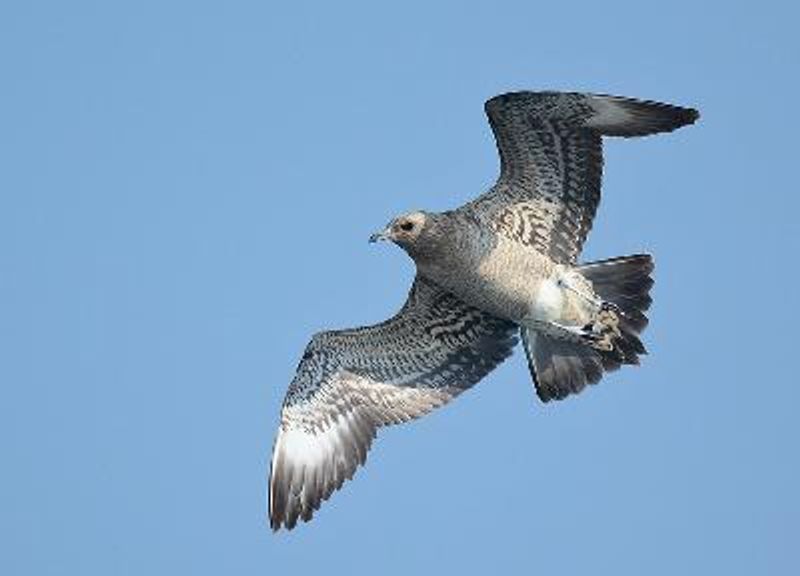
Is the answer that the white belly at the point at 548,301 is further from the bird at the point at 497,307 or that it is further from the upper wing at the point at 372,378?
the upper wing at the point at 372,378

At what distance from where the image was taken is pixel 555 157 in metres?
13.9

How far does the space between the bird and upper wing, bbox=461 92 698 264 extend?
1 centimetres

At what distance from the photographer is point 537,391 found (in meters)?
14.2

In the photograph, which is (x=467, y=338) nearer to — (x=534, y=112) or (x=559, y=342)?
(x=559, y=342)

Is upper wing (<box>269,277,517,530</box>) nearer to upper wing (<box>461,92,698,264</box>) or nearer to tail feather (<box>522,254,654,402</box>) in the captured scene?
tail feather (<box>522,254,654,402</box>)

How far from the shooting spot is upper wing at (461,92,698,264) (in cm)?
1353

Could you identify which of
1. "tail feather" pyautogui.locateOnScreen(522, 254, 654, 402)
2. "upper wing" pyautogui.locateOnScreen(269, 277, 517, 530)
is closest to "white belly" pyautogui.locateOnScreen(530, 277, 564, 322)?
"tail feather" pyautogui.locateOnScreen(522, 254, 654, 402)

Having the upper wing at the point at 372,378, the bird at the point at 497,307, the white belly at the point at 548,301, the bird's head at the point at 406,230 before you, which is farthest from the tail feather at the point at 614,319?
the bird's head at the point at 406,230

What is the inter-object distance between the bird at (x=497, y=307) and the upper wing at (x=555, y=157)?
11 millimetres

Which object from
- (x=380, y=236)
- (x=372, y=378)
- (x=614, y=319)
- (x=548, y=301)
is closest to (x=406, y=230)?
(x=380, y=236)

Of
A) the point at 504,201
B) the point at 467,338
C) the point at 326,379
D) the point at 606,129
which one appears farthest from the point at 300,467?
the point at 606,129

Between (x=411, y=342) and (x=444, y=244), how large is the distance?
1.48 metres

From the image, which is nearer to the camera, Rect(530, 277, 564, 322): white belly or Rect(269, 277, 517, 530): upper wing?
Rect(530, 277, 564, 322): white belly

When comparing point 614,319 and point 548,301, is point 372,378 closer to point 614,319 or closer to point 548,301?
point 548,301
